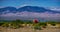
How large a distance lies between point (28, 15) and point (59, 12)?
1.58ft

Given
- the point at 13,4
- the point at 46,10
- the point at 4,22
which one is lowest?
the point at 4,22

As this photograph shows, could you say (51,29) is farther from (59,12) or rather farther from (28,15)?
(28,15)

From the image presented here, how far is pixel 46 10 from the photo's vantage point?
5.70 ft

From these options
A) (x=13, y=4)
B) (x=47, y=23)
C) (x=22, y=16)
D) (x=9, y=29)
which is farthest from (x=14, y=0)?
(x=47, y=23)

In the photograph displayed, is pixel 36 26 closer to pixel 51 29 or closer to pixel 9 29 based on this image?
pixel 51 29

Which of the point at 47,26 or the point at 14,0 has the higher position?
the point at 14,0

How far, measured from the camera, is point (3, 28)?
67.3 inches

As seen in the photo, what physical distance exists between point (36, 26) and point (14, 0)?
1.76ft

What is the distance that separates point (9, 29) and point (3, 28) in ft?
0.31

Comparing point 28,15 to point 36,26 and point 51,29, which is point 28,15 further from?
point 51,29

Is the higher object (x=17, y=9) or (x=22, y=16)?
(x=17, y=9)

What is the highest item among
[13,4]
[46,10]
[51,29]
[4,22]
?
[13,4]

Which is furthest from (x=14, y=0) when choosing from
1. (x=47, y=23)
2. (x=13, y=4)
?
(x=47, y=23)

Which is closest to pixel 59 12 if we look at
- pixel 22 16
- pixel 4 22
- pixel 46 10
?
pixel 46 10
